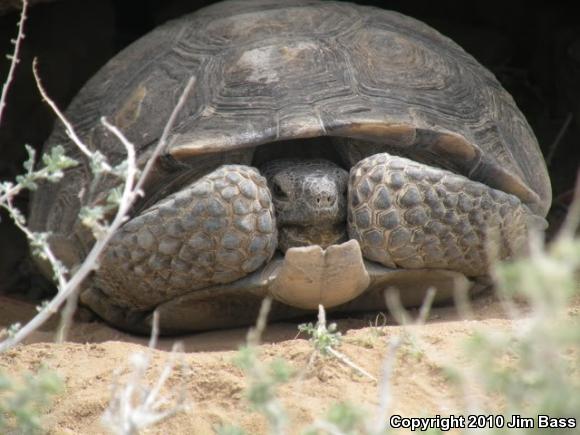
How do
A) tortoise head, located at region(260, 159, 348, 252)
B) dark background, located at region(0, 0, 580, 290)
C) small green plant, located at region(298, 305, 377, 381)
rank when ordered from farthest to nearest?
dark background, located at region(0, 0, 580, 290), tortoise head, located at region(260, 159, 348, 252), small green plant, located at region(298, 305, 377, 381)

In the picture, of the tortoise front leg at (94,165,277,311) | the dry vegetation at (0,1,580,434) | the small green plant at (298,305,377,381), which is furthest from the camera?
the tortoise front leg at (94,165,277,311)

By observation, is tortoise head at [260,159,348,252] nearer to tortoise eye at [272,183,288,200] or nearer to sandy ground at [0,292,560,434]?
tortoise eye at [272,183,288,200]

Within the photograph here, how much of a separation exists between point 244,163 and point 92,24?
326cm

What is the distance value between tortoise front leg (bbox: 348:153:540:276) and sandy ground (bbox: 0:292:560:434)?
0.49 m

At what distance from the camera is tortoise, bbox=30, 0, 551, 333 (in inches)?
162

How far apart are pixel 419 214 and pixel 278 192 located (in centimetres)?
63

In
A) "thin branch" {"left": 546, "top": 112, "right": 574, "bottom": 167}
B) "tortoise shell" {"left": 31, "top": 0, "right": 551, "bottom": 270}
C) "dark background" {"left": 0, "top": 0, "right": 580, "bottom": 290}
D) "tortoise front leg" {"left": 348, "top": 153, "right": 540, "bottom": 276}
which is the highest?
"tortoise shell" {"left": 31, "top": 0, "right": 551, "bottom": 270}

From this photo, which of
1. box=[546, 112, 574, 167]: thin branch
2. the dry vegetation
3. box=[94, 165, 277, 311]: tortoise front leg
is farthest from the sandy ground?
box=[546, 112, 574, 167]: thin branch

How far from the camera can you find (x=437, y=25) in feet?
25.4

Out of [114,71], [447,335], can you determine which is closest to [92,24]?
[114,71]

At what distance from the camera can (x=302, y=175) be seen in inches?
169

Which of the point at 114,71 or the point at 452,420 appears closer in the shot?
the point at 452,420

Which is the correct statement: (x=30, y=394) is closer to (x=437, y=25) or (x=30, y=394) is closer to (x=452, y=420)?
(x=452, y=420)

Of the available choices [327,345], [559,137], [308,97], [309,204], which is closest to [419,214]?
[309,204]
